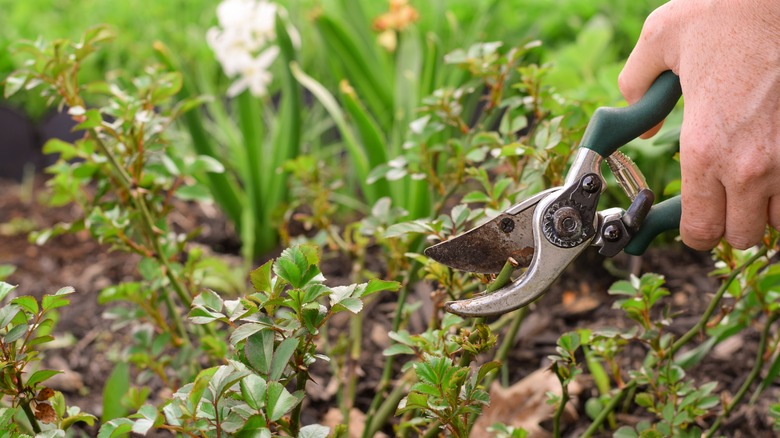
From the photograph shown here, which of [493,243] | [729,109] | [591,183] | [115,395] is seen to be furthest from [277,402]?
[115,395]

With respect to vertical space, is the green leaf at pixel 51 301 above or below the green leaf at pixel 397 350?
above

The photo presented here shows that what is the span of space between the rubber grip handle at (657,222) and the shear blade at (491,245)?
0.15m

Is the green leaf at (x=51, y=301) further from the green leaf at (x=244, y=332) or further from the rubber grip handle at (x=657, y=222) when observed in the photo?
the rubber grip handle at (x=657, y=222)

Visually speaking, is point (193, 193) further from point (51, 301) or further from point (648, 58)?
point (648, 58)

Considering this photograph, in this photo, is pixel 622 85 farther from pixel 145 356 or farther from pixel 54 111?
pixel 54 111

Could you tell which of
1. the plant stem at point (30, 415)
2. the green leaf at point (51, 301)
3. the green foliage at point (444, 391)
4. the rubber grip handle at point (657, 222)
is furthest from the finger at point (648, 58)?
the plant stem at point (30, 415)

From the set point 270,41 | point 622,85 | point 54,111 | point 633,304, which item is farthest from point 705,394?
point 54,111

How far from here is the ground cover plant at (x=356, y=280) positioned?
967 millimetres

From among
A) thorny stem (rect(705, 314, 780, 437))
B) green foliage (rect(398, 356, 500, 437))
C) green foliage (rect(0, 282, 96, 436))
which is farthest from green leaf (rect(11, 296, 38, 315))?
thorny stem (rect(705, 314, 780, 437))

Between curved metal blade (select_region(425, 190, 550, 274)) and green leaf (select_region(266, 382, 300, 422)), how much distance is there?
11.6 inches

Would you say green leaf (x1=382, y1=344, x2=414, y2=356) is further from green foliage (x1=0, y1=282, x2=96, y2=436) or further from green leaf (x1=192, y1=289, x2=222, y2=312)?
green foliage (x1=0, y1=282, x2=96, y2=436)

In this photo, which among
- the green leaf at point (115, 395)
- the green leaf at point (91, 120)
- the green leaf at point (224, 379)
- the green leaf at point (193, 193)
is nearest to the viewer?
the green leaf at point (224, 379)

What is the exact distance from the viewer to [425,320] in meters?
1.99

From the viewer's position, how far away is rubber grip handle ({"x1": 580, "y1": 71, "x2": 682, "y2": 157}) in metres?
1.07
